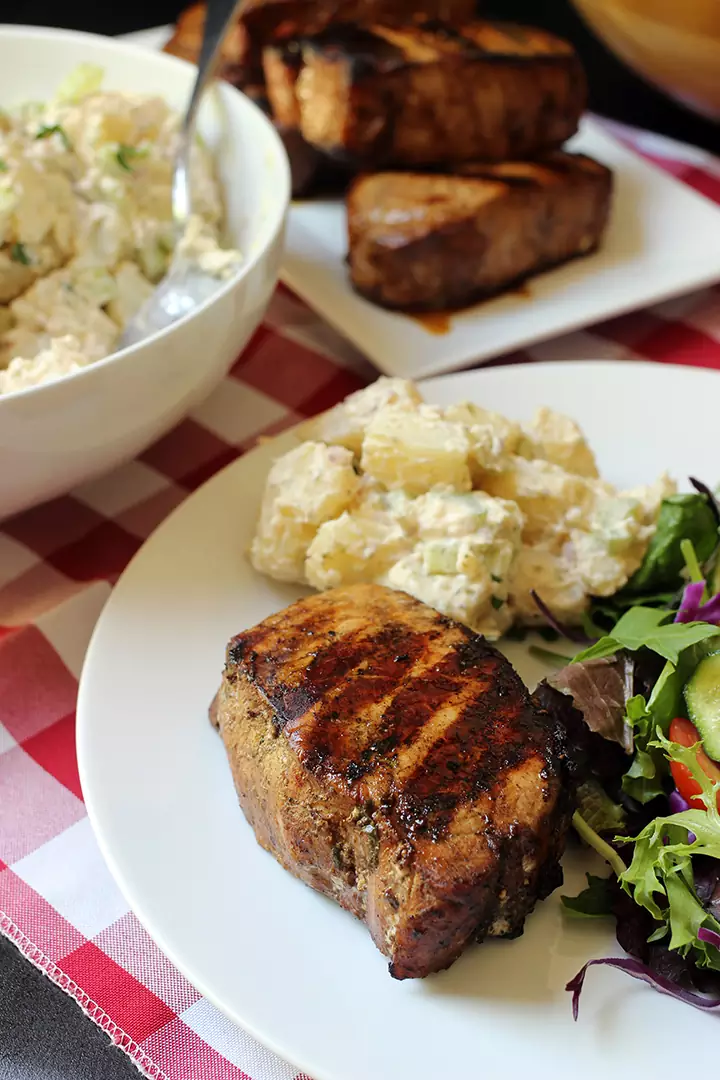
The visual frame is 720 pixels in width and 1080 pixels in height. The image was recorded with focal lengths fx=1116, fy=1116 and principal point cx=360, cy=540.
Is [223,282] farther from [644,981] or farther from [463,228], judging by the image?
[644,981]

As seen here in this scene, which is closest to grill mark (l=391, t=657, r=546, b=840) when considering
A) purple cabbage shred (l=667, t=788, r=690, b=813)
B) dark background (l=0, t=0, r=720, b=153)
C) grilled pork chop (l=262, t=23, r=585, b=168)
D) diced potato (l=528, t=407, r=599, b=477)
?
purple cabbage shred (l=667, t=788, r=690, b=813)

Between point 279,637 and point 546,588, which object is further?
point 546,588

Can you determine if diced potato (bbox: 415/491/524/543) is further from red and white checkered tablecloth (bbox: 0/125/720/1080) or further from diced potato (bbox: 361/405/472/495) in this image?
red and white checkered tablecloth (bbox: 0/125/720/1080)

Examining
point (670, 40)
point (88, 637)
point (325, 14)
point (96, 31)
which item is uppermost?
point (670, 40)

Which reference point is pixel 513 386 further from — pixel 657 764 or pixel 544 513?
pixel 657 764

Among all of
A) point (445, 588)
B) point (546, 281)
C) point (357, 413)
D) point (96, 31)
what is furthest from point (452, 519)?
point (96, 31)

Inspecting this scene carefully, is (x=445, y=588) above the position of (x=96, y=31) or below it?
above

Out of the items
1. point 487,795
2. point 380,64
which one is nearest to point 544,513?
point 487,795
